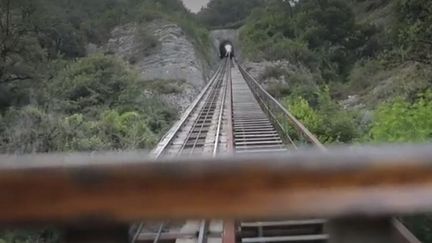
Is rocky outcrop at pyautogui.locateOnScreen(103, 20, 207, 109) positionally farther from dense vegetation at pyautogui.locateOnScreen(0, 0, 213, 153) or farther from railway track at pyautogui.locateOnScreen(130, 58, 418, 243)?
railway track at pyautogui.locateOnScreen(130, 58, 418, 243)

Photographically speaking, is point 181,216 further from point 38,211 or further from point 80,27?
point 80,27

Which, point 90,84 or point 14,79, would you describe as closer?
point 90,84

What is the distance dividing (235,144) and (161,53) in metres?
32.3

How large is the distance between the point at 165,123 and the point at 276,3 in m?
55.3

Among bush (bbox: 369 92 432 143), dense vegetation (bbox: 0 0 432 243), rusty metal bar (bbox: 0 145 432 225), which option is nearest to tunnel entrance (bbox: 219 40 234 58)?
dense vegetation (bbox: 0 0 432 243)

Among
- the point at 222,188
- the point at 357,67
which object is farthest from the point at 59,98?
the point at 222,188

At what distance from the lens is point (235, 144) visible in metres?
12.6

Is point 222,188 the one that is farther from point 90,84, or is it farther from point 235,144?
point 90,84

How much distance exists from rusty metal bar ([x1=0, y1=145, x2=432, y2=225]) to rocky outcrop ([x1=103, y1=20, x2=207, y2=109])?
27.1 metres

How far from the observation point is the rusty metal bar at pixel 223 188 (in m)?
1.15

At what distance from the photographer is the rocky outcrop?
3662 cm

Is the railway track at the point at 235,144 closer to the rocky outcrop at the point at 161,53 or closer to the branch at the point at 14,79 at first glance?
the branch at the point at 14,79

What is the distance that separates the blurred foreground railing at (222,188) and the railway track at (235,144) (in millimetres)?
103

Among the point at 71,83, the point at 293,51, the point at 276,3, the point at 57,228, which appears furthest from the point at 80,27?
the point at 57,228
